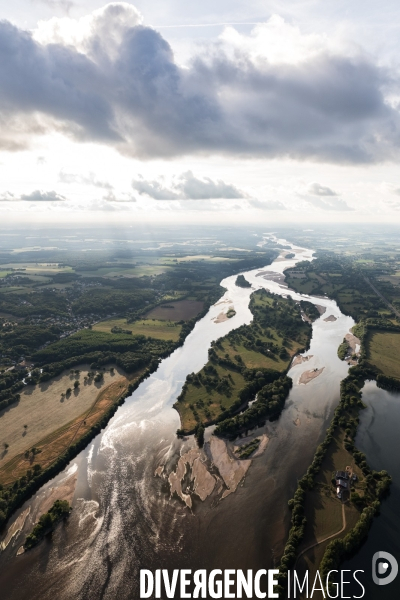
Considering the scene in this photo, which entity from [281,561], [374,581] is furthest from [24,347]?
[374,581]

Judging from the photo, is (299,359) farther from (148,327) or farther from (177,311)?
(177,311)

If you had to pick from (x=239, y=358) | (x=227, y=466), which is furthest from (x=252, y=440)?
(x=239, y=358)

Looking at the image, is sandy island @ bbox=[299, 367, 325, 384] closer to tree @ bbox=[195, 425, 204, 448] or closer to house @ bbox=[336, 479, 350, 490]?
tree @ bbox=[195, 425, 204, 448]

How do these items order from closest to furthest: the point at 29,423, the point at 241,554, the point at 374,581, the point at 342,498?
the point at 374,581 < the point at 241,554 < the point at 342,498 < the point at 29,423

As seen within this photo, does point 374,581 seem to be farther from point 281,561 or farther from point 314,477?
point 314,477

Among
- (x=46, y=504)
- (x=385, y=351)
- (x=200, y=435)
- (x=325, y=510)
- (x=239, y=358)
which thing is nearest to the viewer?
(x=325, y=510)

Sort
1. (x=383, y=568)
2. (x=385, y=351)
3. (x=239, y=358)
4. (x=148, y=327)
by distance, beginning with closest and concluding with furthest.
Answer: (x=383, y=568), (x=239, y=358), (x=385, y=351), (x=148, y=327)
